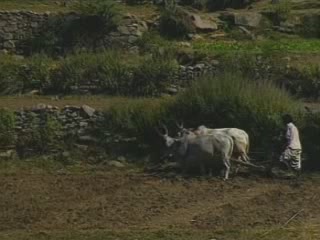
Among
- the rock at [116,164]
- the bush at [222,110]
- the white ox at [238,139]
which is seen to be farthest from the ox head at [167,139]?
the rock at [116,164]

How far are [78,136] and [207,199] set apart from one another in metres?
5.22

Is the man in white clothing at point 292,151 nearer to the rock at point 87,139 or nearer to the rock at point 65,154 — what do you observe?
the rock at point 87,139

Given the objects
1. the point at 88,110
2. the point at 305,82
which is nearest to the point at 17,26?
the point at 88,110

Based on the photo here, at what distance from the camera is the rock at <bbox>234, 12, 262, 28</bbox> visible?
30125 millimetres

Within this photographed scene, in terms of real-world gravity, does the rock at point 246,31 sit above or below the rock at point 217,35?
above

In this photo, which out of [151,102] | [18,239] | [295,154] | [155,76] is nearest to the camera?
[18,239]

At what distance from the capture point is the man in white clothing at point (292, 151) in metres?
17.7

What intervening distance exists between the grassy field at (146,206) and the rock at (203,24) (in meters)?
11.7

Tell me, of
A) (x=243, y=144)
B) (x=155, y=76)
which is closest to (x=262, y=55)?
(x=155, y=76)

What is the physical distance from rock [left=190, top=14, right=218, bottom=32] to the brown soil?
1206cm

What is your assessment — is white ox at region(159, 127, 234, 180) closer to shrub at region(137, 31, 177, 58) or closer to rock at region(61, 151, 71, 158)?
rock at region(61, 151, 71, 158)

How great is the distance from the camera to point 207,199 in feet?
51.6

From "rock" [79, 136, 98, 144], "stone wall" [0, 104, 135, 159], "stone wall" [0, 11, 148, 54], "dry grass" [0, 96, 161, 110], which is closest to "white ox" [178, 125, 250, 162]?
"stone wall" [0, 104, 135, 159]

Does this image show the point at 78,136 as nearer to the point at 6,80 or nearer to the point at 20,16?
the point at 6,80
